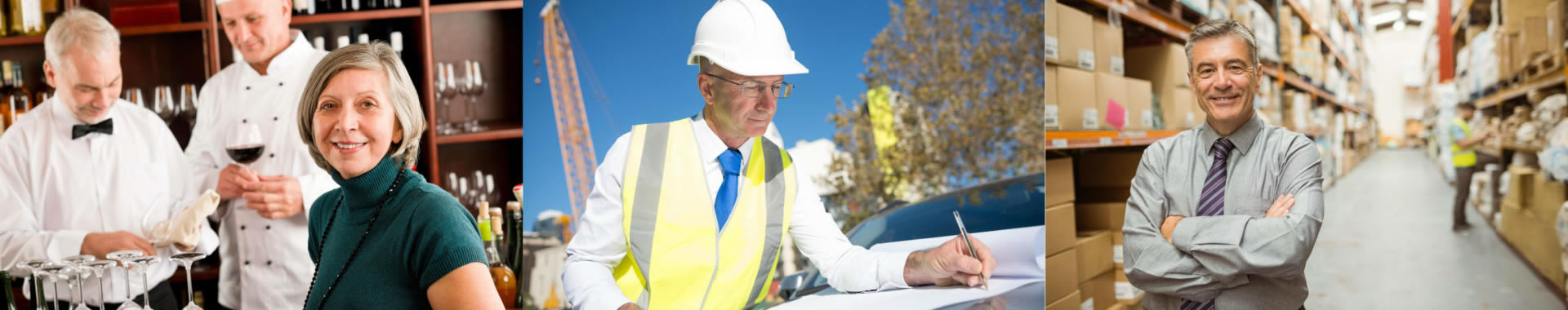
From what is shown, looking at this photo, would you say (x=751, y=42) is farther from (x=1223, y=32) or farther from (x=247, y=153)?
(x=247, y=153)

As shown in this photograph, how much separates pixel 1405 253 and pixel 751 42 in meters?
1.60

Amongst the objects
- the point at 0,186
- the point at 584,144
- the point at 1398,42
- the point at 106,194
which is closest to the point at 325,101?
the point at 584,144

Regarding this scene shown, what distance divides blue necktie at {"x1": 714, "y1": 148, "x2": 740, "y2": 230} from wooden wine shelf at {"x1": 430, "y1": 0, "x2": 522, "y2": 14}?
127 centimetres

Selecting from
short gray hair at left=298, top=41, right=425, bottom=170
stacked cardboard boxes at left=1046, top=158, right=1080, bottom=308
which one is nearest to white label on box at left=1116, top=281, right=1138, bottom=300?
stacked cardboard boxes at left=1046, top=158, right=1080, bottom=308

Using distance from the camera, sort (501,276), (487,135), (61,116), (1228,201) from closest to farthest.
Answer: (1228,201), (501,276), (61,116), (487,135)

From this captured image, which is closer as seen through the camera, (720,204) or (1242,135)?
(1242,135)

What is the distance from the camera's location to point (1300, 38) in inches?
95.4

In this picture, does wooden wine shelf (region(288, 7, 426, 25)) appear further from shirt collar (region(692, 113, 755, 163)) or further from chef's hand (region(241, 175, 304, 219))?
shirt collar (region(692, 113, 755, 163))

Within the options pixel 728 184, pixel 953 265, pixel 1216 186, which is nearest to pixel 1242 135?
pixel 1216 186

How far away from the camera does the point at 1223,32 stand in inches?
89.5

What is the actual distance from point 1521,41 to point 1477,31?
0.30ft

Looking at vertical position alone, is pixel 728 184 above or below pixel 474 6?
below

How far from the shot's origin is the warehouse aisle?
220cm

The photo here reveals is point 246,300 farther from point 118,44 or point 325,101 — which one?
point 325,101
